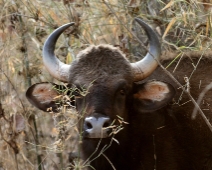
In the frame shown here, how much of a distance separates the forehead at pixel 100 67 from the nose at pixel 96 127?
2.14ft

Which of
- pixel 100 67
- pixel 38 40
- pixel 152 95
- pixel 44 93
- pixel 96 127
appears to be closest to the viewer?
pixel 96 127

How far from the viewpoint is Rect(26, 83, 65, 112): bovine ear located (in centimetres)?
695

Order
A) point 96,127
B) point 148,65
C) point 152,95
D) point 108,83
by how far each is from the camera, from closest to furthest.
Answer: point 96,127 → point 108,83 → point 148,65 → point 152,95

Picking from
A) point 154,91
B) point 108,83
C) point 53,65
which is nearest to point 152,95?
point 154,91

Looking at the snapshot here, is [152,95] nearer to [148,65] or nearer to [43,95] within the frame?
[148,65]

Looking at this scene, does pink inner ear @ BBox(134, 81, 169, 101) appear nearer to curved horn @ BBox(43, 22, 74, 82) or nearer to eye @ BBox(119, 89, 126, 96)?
eye @ BBox(119, 89, 126, 96)

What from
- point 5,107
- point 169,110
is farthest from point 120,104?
point 5,107

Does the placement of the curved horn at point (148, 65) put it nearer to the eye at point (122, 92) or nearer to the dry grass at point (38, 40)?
the eye at point (122, 92)

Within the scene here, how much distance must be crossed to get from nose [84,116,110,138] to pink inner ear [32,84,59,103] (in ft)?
4.04

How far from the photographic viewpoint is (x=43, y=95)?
7.02m

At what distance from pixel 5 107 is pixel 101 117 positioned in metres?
2.39

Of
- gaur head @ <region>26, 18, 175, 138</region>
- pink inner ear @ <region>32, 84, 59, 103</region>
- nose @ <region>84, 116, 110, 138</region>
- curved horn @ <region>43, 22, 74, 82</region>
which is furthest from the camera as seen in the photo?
pink inner ear @ <region>32, 84, 59, 103</region>

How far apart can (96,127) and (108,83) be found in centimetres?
75

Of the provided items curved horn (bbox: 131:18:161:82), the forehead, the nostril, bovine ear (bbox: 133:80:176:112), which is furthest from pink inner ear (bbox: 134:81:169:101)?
the nostril
